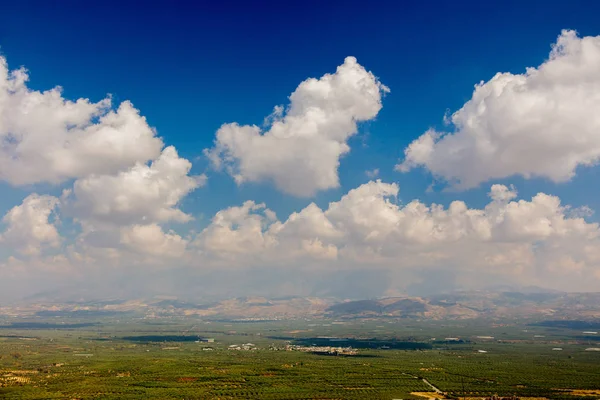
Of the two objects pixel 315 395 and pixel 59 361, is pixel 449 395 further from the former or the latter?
pixel 59 361

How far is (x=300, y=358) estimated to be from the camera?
6339 inches

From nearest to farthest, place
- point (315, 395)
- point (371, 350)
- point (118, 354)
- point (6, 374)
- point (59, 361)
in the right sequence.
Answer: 1. point (315, 395)
2. point (6, 374)
3. point (59, 361)
4. point (118, 354)
5. point (371, 350)

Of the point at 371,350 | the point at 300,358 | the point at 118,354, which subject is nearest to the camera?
the point at 300,358

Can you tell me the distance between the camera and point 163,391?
102 metres

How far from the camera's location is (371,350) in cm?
19438

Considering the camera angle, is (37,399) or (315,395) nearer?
(37,399)

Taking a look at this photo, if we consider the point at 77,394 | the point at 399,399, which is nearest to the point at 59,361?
the point at 77,394

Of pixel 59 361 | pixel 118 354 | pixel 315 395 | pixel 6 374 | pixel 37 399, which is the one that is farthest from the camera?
pixel 118 354

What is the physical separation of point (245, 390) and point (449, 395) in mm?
44228

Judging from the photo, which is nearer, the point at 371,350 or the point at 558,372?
the point at 558,372

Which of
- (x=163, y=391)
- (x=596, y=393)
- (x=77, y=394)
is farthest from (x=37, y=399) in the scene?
(x=596, y=393)

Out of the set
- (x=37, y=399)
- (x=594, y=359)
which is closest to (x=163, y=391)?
(x=37, y=399)

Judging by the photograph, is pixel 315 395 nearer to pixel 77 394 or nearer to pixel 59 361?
pixel 77 394

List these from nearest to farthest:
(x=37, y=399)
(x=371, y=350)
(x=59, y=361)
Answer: (x=37, y=399), (x=59, y=361), (x=371, y=350)
